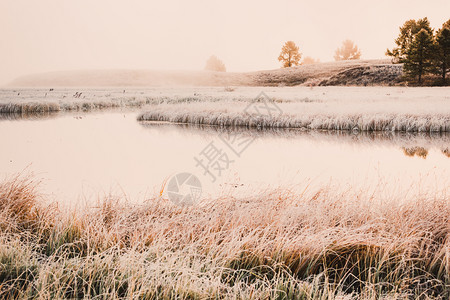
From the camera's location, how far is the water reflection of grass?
10.8ft

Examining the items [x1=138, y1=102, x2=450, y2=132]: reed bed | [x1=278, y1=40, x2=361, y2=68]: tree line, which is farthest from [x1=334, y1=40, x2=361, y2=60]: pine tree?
[x1=138, y1=102, x2=450, y2=132]: reed bed

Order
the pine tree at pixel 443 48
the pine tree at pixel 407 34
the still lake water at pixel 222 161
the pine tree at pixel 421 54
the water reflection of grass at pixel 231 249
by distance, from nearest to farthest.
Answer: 1. the water reflection of grass at pixel 231 249
2. the still lake water at pixel 222 161
3. the pine tree at pixel 443 48
4. the pine tree at pixel 421 54
5. the pine tree at pixel 407 34

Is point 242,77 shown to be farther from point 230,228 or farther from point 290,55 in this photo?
point 230,228

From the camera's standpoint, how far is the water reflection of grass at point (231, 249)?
3301mm

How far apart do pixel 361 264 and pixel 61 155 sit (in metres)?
8.64

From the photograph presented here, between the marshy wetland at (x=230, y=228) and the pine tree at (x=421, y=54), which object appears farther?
the pine tree at (x=421, y=54)

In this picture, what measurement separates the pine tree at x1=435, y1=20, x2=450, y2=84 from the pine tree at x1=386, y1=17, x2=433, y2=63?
2303 millimetres

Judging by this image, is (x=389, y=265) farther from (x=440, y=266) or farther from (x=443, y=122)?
(x=443, y=122)

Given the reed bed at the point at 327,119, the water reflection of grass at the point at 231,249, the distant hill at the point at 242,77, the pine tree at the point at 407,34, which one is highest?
the pine tree at the point at 407,34

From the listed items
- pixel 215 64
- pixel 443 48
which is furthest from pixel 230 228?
pixel 215 64
